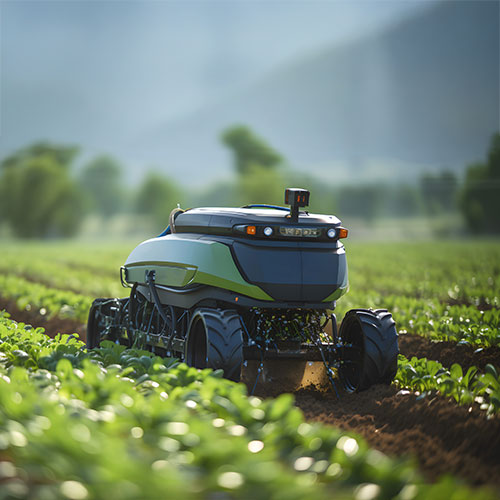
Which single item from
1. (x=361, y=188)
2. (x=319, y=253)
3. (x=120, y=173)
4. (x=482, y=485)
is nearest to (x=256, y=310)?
(x=319, y=253)

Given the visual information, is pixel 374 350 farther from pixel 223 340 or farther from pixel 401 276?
pixel 401 276

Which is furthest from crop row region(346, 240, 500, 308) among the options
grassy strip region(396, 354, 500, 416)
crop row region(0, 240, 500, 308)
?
grassy strip region(396, 354, 500, 416)

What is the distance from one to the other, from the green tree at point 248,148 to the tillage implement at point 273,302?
258 ft

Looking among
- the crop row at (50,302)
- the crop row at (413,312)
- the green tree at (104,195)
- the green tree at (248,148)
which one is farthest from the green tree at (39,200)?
the crop row at (50,302)

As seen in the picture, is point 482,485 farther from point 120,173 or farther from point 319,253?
point 120,173

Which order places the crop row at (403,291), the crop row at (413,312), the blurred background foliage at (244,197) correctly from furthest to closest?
the blurred background foliage at (244,197) < the crop row at (403,291) < the crop row at (413,312)

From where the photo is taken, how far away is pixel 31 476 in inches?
122

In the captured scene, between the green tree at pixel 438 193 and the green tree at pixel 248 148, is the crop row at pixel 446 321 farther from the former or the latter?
the green tree at pixel 248 148

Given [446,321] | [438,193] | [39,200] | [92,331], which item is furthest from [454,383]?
[39,200]

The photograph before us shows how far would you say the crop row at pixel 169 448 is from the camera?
9.34 ft

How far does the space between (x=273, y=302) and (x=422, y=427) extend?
1.58 m

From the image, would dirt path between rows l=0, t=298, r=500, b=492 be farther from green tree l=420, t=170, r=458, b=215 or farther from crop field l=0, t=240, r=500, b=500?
green tree l=420, t=170, r=458, b=215

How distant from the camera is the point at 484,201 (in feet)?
188

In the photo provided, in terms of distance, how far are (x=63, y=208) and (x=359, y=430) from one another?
2636 inches
